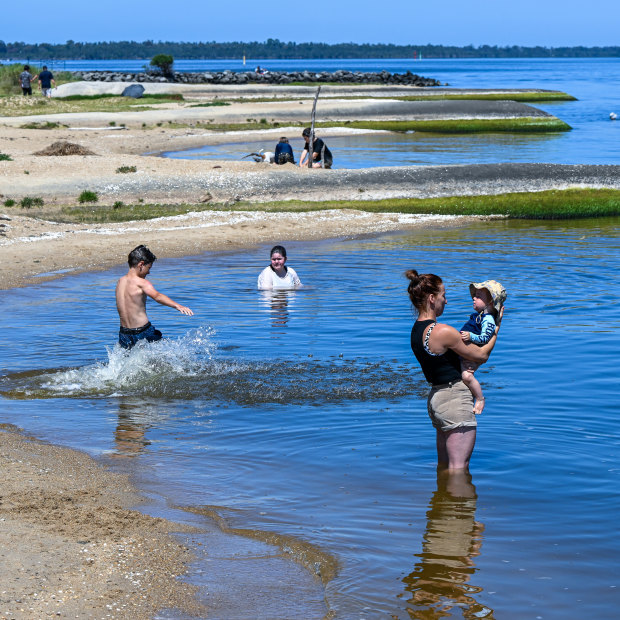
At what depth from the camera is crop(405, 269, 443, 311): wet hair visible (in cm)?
735

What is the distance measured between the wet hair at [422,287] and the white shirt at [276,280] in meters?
9.00

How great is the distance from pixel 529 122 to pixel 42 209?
120 feet

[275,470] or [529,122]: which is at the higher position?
[529,122]

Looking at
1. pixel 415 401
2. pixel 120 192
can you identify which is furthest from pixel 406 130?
pixel 415 401

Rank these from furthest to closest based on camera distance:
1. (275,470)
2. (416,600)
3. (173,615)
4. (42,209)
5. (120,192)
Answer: (120,192), (42,209), (275,470), (416,600), (173,615)

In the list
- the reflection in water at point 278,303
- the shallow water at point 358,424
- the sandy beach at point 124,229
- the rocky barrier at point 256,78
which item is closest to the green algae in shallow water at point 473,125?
the sandy beach at point 124,229

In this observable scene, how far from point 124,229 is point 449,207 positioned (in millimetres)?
8699

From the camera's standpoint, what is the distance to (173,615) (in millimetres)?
5758

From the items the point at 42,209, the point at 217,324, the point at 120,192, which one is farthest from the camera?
the point at 120,192

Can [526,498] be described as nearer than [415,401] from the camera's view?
Yes

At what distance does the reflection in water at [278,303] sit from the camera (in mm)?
14826

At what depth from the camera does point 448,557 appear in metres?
7.00

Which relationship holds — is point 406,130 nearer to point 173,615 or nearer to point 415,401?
point 415,401

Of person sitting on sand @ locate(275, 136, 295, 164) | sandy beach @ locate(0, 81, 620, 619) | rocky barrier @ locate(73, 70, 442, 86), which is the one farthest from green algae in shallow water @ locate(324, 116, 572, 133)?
rocky barrier @ locate(73, 70, 442, 86)
